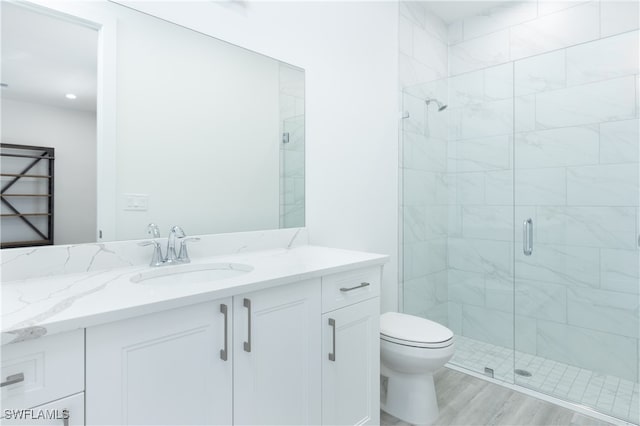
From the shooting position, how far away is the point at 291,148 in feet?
6.26

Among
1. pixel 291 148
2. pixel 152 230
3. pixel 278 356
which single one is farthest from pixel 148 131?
pixel 278 356

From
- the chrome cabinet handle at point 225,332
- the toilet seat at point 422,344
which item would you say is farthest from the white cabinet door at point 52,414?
the toilet seat at point 422,344

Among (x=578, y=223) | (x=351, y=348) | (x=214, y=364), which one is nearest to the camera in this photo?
(x=214, y=364)

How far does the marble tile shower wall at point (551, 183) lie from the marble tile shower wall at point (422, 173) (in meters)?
0.10

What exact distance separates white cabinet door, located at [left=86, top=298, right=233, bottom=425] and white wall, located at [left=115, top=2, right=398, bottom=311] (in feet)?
3.38

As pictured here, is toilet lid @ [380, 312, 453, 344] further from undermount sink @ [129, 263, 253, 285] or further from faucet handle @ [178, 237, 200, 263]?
faucet handle @ [178, 237, 200, 263]

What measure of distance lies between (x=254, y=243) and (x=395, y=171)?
4.09 ft

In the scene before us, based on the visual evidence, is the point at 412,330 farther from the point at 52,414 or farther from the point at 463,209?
the point at 52,414

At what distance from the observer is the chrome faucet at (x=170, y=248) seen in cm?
136

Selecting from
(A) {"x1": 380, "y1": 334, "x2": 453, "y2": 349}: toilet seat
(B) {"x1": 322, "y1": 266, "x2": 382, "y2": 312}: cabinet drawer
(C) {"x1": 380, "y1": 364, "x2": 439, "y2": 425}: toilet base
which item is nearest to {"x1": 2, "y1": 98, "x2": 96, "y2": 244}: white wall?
(B) {"x1": 322, "y1": 266, "x2": 382, "y2": 312}: cabinet drawer

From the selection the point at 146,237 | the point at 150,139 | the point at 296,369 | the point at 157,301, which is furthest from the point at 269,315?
the point at 150,139

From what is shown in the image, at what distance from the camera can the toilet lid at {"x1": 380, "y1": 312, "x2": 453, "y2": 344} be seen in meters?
1.71

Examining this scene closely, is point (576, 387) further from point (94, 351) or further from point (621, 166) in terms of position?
point (94, 351)

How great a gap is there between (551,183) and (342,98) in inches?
58.2
